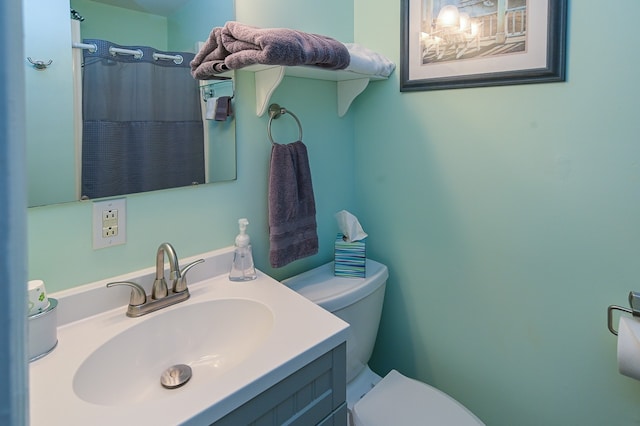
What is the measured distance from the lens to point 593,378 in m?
1.10

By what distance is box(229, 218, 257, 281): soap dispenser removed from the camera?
1.14 metres

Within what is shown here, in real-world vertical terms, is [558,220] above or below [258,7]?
below

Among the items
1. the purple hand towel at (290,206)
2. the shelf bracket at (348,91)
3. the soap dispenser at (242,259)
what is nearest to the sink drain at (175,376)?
the soap dispenser at (242,259)

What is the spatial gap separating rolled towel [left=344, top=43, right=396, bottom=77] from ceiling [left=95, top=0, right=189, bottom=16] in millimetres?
520

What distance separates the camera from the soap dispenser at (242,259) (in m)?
1.14

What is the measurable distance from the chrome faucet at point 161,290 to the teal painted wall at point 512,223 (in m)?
0.81

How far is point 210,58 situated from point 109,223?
1.71ft

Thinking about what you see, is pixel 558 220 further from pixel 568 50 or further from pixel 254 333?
pixel 254 333

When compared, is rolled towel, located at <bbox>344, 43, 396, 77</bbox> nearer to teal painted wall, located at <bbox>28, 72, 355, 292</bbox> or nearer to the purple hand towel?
teal painted wall, located at <bbox>28, 72, 355, 292</bbox>

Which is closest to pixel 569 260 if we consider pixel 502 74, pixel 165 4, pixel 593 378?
pixel 593 378

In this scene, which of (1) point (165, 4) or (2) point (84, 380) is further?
(1) point (165, 4)

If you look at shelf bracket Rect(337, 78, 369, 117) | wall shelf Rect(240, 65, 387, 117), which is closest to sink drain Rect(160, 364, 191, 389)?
wall shelf Rect(240, 65, 387, 117)

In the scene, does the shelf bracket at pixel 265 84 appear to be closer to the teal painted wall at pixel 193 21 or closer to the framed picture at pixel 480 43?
the teal painted wall at pixel 193 21

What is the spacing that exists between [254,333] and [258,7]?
100 cm
